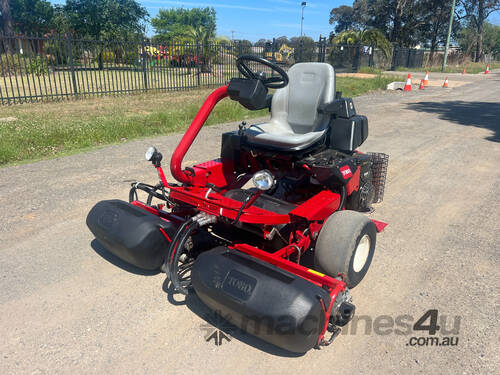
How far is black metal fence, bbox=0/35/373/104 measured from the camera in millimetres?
12062

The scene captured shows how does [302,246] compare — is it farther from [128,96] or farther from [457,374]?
[128,96]

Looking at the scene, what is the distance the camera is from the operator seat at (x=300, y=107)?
141 inches

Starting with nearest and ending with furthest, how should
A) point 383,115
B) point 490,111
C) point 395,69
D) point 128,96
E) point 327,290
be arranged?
1. point 327,290
2. point 383,115
3. point 490,111
4. point 128,96
5. point 395,69

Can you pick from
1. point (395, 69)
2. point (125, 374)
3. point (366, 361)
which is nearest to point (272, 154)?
point (366, 361)

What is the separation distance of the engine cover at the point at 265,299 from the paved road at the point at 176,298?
0.25m

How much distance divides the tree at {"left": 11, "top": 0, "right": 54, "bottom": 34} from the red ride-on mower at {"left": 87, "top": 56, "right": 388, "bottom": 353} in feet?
145

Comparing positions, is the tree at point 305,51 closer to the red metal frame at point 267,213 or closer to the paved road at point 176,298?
the paved road at point 176,298

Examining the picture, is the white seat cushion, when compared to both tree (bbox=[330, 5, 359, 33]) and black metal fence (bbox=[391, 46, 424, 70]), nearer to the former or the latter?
black metal fence (bbox=[391, 46, 424, 70])

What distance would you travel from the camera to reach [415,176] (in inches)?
219

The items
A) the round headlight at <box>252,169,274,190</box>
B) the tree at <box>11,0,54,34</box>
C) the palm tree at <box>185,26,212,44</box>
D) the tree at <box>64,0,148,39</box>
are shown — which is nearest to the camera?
the round headlight at <box>252,169,274,190</box>

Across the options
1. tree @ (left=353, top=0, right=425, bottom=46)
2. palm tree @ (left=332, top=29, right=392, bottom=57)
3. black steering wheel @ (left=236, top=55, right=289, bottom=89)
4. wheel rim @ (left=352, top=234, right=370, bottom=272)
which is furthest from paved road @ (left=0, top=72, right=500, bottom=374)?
tree @ (left=353, top=0, right=425, bottom=46)

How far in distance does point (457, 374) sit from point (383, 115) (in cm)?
918

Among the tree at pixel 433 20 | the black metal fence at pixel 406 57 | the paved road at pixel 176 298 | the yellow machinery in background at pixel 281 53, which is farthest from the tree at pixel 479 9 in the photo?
the paved road at pixel 176 298

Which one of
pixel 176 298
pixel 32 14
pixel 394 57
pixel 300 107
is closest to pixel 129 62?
pixel 300 107
